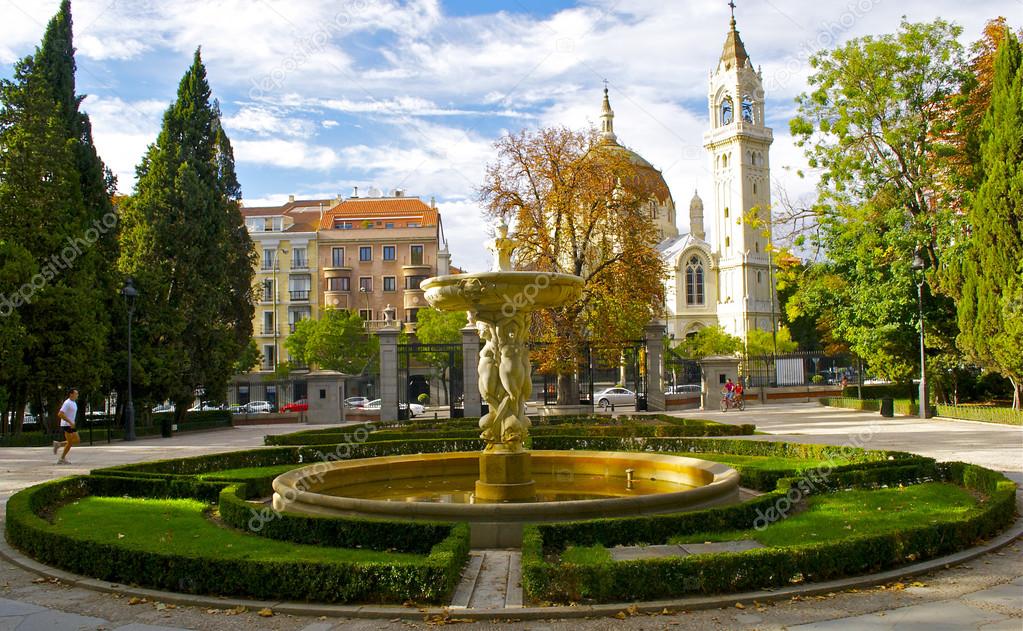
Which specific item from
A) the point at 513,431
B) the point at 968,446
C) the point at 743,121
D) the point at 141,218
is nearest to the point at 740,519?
the point at 513,431

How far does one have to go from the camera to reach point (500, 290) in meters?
9.46

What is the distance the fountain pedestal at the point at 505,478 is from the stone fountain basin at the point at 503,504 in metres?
1.39

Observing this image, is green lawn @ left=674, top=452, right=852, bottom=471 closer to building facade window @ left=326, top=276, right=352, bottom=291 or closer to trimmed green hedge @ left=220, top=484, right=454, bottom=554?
trimmed green hedge @ left=220, top=484, right=454, bottom=554

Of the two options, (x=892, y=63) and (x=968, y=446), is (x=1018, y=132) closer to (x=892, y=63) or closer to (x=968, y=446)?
(x=892, y=63)

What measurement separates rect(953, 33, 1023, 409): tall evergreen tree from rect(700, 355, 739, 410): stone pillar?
11137 millimetres

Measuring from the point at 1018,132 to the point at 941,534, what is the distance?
17968 millimetres

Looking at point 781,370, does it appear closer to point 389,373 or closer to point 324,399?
point 389,373

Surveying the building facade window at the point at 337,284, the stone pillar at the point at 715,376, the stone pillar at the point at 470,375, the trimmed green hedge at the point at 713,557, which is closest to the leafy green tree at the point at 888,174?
the stone pillar at the point at 715,376

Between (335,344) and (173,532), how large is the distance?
40757mm

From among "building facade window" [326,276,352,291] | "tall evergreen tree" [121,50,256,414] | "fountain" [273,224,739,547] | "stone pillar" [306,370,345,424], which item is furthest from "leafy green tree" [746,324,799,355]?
"fountain" [273,224,739,547]

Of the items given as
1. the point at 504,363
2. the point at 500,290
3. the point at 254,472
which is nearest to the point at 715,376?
the point at 254,472

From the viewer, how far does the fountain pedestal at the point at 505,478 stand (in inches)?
382

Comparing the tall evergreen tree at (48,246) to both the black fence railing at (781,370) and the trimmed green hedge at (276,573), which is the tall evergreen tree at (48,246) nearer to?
the trimmed green hedge at (276,573)

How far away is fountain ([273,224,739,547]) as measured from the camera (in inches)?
310
